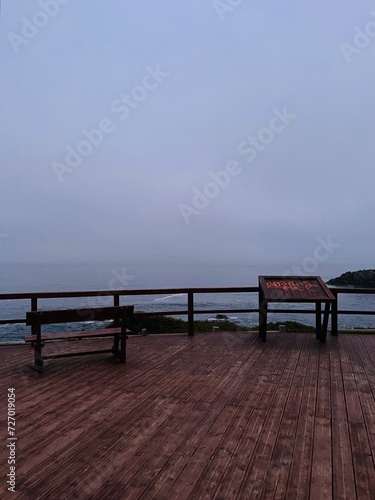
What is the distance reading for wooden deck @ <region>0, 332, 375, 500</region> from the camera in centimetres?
211

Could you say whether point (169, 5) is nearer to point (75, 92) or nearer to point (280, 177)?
point (75, 92)

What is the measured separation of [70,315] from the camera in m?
4.58

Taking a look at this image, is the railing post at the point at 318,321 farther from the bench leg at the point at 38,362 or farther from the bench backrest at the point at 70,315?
the bench leg at the point at 38,362

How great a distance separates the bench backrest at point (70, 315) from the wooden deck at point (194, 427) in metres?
0.61

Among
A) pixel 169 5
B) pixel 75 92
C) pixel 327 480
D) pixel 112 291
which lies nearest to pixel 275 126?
pixel 112 291

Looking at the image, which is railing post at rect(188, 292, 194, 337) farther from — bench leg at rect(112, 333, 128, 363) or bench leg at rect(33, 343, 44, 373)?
bench leg at rect(33, 343, 44, 373)

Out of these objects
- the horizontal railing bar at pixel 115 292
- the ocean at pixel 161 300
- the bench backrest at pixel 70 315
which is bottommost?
the ocean at pixel 161 300

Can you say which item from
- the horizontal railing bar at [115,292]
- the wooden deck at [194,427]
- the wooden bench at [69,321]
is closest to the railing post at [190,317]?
the horizontal railing bar at [115,292]

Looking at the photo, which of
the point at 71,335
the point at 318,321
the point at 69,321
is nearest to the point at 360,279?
the point at 318,321

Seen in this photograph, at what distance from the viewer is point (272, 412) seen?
325 centimetres

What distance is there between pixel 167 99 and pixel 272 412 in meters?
20.6

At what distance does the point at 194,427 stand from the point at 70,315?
230cm

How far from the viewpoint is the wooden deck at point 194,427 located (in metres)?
2.11

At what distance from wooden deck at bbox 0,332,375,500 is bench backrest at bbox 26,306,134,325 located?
61cm
